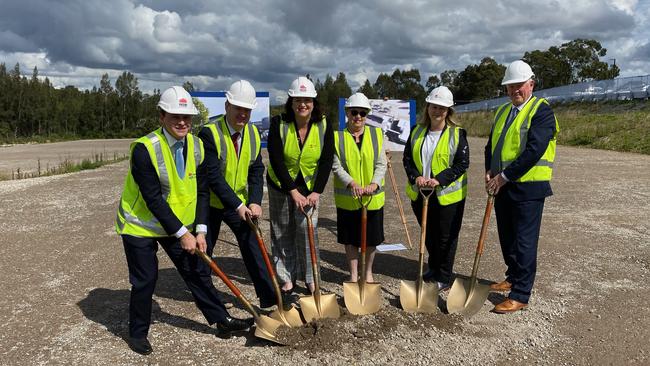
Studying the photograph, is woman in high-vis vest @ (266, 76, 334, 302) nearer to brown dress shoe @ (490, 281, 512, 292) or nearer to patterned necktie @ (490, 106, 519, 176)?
patterned necktie @ (490, 106, 519, 176)

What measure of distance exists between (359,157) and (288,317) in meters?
1.65

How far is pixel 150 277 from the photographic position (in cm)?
364

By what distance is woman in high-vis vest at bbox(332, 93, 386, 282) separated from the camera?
4492 mm

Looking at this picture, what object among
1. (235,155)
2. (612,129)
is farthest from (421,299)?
(612,129)

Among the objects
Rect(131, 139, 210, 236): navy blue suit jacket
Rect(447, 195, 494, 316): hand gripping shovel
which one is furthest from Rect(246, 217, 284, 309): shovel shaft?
Rect(447, 195, 494, 316): hand gripping shovel

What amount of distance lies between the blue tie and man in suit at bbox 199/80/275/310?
356 mm

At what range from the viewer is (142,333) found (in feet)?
12.3

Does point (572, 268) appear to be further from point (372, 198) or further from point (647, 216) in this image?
point (647, 216)

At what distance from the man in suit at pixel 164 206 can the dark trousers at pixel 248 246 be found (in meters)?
0.34

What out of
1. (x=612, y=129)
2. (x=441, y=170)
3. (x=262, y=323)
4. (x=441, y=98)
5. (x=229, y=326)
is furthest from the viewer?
(x=612, y=129)

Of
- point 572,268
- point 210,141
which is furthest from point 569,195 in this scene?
point 210,141

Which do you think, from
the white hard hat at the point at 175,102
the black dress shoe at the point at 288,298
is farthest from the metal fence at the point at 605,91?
the white hard hat at the point at 175,102

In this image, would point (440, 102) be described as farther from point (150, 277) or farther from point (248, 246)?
point (150, 277)

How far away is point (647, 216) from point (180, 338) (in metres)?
8.33
